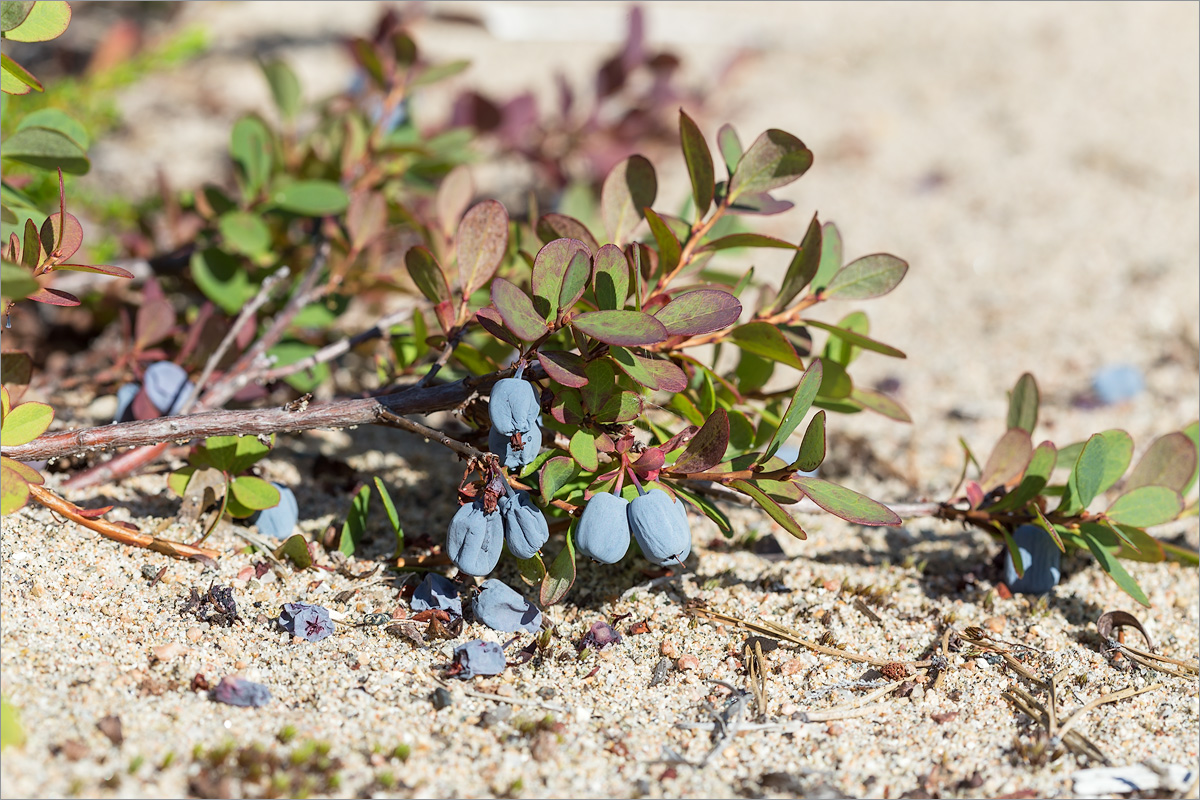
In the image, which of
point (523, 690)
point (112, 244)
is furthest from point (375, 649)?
point (112, 244)

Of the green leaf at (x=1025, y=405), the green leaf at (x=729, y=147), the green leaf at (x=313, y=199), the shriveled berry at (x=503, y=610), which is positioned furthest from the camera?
the green leaf at (x=313, y=199)

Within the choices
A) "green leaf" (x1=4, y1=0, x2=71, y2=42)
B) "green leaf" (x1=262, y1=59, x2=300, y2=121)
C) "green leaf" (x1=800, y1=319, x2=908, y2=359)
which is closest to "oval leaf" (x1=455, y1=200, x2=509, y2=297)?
"green leaf" (x1=800, y1=319, x2=908, y2=359)

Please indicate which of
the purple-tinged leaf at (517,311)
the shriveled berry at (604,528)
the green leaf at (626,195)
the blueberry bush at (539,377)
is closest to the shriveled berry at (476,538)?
the blueberry bush at (539,377)

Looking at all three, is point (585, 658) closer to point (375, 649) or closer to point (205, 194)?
point (375, 649)

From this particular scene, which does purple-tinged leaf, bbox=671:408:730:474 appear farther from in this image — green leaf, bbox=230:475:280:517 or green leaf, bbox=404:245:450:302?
green leaf, bbox=230:475:280:517

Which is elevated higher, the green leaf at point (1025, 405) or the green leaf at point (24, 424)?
the green leaf at point (1025, 405)

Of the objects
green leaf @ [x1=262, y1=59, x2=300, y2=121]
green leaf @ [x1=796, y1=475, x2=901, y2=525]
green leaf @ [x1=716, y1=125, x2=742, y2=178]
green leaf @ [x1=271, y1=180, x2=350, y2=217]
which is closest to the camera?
green leaf @ [x1=796, y1=475, x2=901, y2=525]

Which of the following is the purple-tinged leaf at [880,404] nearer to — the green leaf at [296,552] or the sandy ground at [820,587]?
the sandy ground at [820,587]
